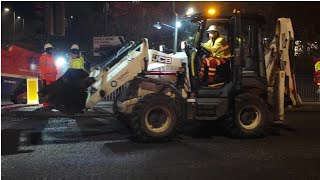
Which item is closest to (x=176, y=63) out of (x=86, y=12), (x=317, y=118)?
(x=317, y=118)

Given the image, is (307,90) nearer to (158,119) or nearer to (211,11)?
(211,11)

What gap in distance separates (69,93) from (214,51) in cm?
319

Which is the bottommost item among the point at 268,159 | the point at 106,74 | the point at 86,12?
the point at 268,159

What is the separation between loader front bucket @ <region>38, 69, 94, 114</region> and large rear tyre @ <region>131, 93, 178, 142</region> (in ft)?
4.02

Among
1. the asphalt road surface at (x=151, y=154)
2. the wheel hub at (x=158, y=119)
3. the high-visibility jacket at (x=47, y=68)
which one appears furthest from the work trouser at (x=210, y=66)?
the high-visibility jacket at (x=47, y=68)

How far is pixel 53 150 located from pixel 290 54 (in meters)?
5.75

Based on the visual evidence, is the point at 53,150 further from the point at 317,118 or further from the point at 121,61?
the point at 317,118

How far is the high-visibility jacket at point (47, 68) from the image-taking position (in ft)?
40.8

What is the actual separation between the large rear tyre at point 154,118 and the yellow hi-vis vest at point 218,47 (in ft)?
4.55

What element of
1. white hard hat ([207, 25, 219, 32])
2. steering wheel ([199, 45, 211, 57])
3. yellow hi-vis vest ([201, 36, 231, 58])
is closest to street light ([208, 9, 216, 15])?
white hard hat ([207, 25, 219, 32])

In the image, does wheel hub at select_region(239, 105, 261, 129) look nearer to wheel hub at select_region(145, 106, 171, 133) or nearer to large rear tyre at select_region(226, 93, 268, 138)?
large rear tyre at select_region(226, 93, 268, 138)

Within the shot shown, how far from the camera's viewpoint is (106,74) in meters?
9.54

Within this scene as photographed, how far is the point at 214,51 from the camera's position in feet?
31.2

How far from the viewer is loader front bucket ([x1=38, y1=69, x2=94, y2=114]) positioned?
30.6 feet
